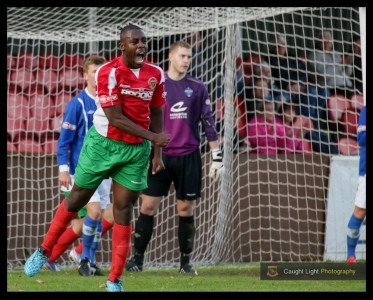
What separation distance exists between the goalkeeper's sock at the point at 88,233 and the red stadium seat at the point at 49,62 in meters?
3.09

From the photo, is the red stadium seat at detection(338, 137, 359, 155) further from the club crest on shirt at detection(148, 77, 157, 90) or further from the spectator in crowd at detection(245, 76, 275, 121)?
the club crest on shirt at detection(148, 77, 157, 90)

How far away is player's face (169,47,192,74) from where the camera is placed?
9.71 meters

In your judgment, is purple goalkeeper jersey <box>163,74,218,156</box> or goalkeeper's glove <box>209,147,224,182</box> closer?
purple goalkeeper jersey <box>163,74,218,156</box>

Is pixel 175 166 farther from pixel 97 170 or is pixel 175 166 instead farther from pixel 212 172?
pixel 97 170

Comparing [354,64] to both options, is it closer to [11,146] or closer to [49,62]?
[49,62]

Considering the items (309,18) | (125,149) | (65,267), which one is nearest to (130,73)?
(125,149)

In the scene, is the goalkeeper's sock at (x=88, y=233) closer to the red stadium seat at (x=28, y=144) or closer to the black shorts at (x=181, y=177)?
the black shorts at (x=181, y=177)

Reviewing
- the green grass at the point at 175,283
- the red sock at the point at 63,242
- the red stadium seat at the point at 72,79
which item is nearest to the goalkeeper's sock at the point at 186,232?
the green grass at the point at 175,283

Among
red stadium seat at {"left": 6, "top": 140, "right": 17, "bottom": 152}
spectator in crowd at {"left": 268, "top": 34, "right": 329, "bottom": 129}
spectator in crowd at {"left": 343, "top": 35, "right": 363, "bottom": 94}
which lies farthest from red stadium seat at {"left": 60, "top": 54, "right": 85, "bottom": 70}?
spectator in crowd at {"left": 343, "top": 35, "right": 363, "bottom": 94}

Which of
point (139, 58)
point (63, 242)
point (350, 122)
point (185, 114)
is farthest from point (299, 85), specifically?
point (139, 58)

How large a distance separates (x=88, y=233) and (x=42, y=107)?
2856 millimetres

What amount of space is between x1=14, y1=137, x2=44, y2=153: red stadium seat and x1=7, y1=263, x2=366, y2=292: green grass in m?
2.24

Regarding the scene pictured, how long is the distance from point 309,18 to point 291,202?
7.85 feet

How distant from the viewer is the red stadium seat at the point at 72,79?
12172mm
